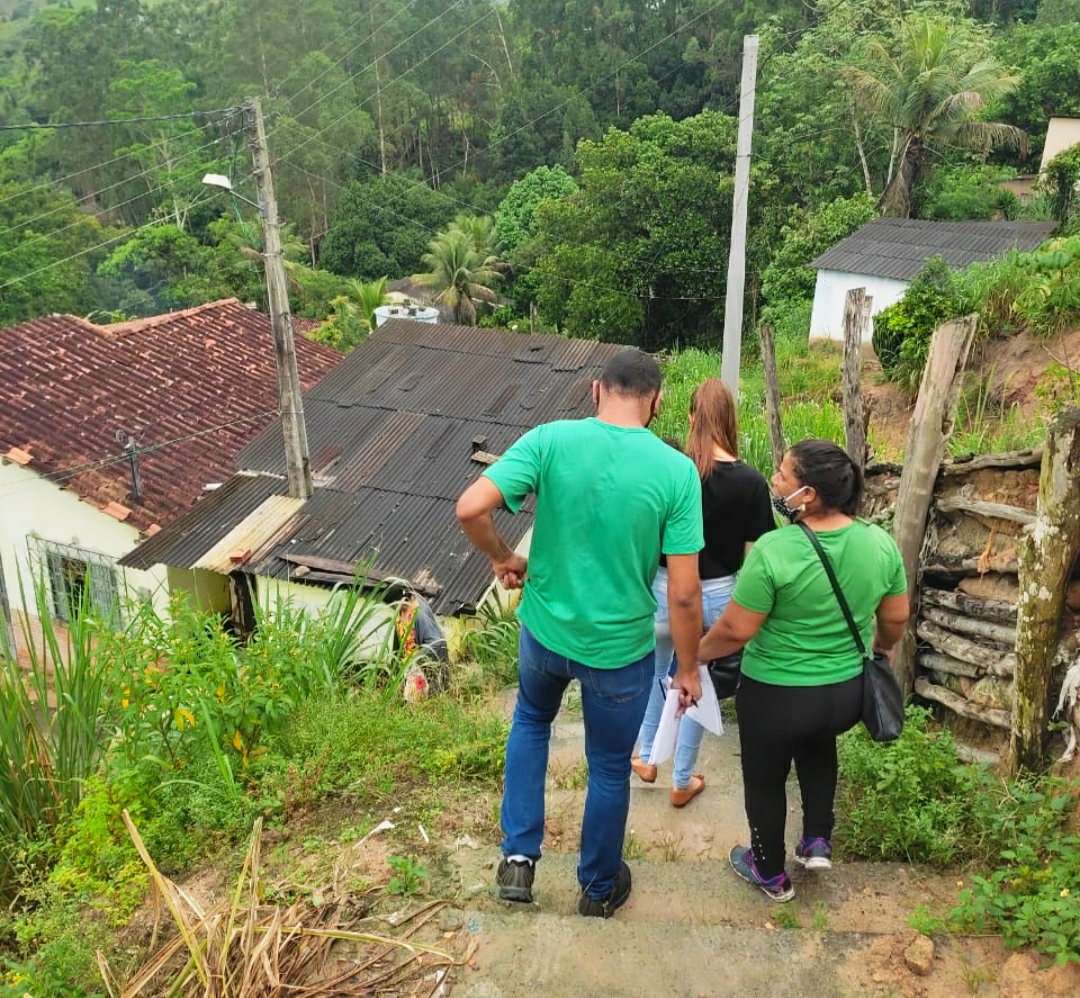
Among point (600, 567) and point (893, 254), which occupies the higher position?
point (600, 567)

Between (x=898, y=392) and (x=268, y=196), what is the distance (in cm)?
754

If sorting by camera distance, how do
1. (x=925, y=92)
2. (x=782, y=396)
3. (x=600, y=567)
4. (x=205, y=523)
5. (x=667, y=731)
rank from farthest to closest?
1. (x=925, y=92)
2. (x=782, y=396)
3. (x=205, y=523)
4. (x=667, y=731)
5. (x=600, y=567)

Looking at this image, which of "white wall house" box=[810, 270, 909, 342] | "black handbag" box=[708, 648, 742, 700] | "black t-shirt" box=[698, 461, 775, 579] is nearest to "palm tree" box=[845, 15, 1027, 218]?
"white wall house" box=[810, 270, 909, 342]

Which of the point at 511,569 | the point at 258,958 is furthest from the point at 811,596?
the point at 258,958

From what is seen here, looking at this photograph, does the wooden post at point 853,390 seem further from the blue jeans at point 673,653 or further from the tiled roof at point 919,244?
the tiled roof at point 919,244

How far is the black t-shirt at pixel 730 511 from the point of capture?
3.31 meters

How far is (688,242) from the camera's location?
2411 centimetres

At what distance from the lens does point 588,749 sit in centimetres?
282

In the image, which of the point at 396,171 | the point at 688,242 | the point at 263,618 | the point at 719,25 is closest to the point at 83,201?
the point at 396,171

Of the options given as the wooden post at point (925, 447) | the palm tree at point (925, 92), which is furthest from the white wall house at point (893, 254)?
the wooden post at point (925, 447)

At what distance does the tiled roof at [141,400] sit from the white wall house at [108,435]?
0.06 ft

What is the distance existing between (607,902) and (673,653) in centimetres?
91

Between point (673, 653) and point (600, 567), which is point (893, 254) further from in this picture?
point (600, 567)

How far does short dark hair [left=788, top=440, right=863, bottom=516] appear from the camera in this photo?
2609 mm
